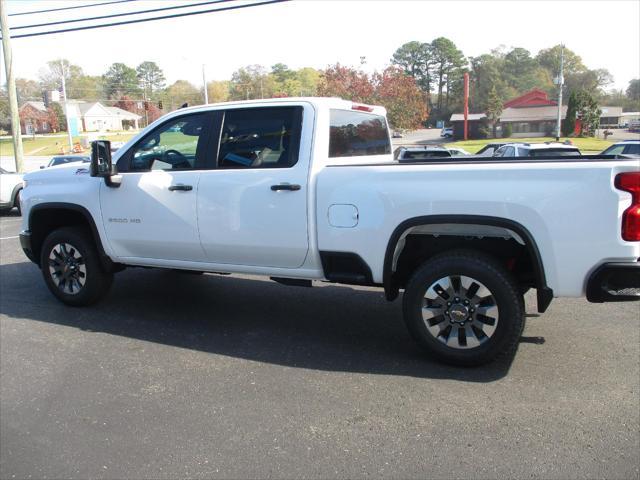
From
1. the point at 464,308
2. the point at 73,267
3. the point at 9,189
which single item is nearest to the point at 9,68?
the point at 9,189

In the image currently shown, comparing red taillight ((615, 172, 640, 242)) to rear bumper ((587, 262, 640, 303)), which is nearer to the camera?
red taillight ((615, 172, 640, 242))

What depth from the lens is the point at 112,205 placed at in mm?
5324

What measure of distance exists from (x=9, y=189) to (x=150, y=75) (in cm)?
13260

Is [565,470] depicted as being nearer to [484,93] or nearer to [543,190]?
[543,190]

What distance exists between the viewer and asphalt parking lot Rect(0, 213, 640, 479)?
3.01 meters

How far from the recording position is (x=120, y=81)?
414 feet

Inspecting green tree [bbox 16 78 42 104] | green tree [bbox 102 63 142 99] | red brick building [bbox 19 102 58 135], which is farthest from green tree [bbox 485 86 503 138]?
green tree [bbox 16 78 42 104]

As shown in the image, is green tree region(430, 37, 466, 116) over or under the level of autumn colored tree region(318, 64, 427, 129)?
over

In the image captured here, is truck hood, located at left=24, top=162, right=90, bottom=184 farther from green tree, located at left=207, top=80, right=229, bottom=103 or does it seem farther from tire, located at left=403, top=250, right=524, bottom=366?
green tree, located at left=207, top=80, right=229, bottom=103

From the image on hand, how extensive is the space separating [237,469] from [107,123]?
4454 inches

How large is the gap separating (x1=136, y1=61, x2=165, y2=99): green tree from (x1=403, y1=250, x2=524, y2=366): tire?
138 metres

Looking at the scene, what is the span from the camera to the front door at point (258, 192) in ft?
14.7

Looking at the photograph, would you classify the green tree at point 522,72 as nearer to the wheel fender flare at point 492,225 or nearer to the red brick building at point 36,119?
the red brick building at point 36,119

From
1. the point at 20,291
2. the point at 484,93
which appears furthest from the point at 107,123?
the point at 20,291
